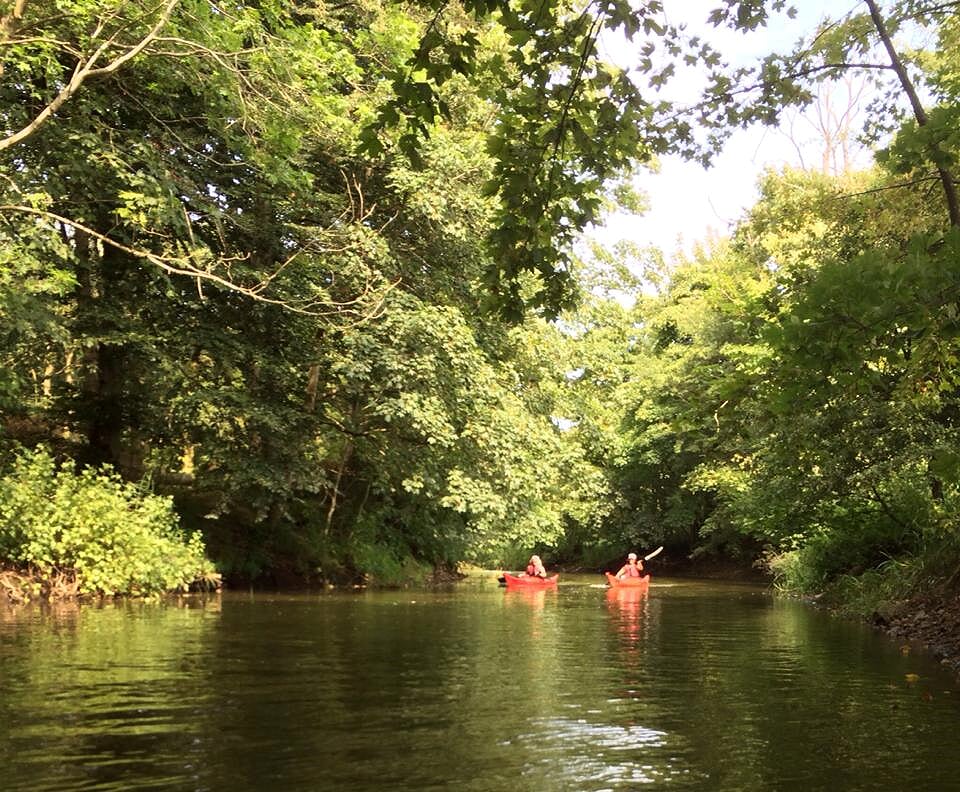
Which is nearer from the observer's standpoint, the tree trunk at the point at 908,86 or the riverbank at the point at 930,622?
the tree trunk at the point at 908,86

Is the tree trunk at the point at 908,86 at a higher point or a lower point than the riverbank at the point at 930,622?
higher

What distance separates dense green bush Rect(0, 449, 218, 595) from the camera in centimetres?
1520

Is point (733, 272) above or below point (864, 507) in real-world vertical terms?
above

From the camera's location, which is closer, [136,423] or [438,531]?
[136,423]

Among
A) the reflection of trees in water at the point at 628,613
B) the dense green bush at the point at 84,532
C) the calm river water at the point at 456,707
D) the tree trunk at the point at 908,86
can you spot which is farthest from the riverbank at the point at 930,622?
the dense green bush at the point at 84,532

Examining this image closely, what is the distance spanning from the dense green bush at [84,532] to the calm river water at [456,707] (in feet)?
6.68

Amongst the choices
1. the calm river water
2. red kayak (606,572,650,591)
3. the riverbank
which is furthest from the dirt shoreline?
red kayak (606,572,650,591)

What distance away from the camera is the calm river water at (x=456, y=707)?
5480mm

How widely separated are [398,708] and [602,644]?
5.16 m

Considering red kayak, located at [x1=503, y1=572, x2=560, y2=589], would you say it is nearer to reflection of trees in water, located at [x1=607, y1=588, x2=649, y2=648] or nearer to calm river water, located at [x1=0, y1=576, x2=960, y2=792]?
reflection of trees in water, located at [x1=607, y1=588, x2=649, y2=648]

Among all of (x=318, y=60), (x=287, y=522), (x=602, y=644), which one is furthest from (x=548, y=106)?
(x=287, y=522)

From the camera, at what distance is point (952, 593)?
43.3ft

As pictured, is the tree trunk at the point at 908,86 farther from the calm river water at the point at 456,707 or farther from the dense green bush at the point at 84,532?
the dense green bush at the point at 84,532

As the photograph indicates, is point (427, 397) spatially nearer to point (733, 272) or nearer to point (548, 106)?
point (548, 106)
